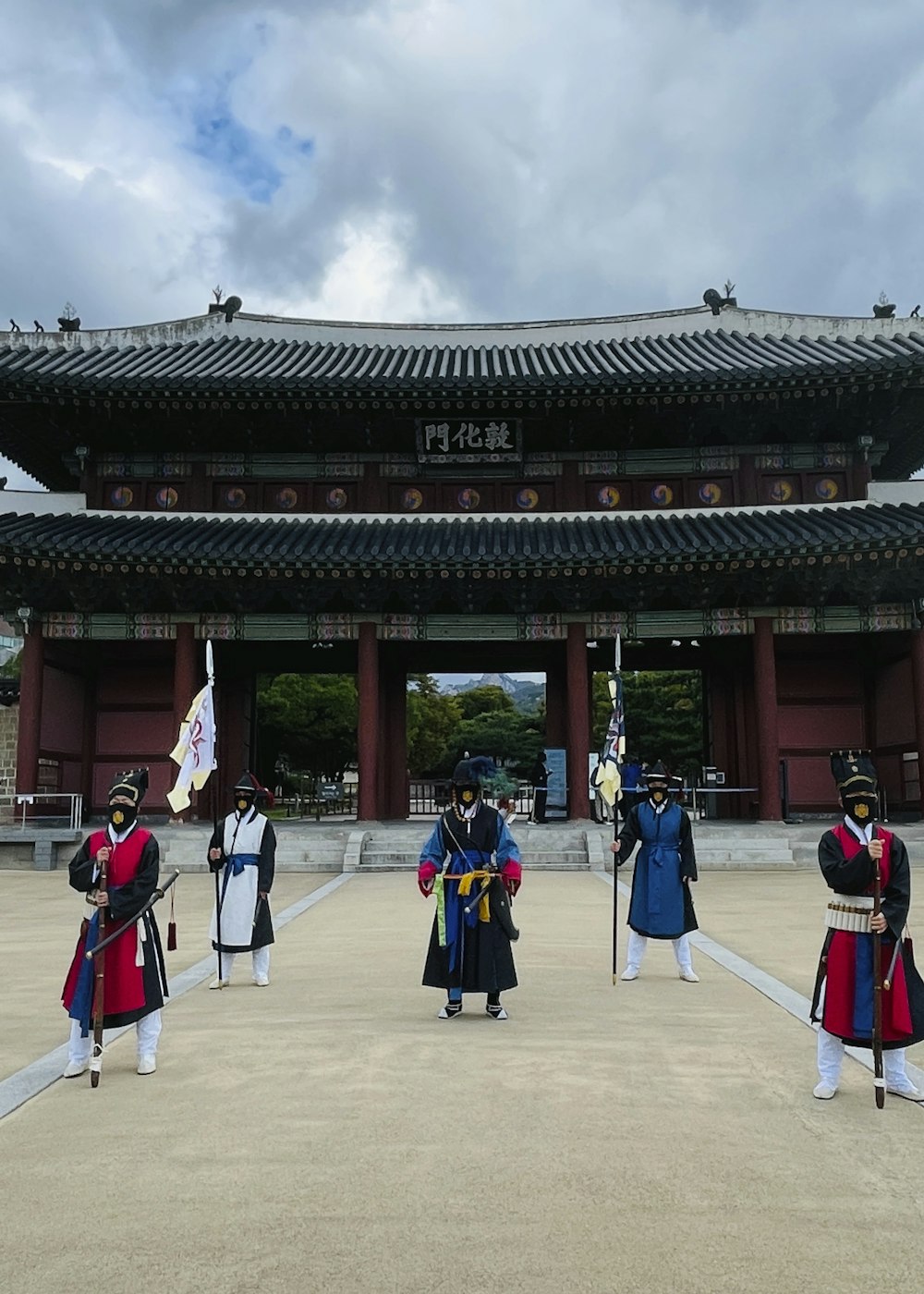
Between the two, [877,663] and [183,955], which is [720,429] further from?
[183,955]

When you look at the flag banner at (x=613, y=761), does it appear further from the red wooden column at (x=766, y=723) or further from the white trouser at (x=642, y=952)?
the red wooden column at (x=766, y=723)

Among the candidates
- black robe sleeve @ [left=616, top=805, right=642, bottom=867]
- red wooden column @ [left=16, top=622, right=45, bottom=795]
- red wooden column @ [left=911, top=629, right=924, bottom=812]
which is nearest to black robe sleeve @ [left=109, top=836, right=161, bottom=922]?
black robe sleeve @ [left=616, top=805, right=642, bottom=867]

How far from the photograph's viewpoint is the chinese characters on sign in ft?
65.1

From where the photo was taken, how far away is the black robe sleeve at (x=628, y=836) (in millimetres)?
8016

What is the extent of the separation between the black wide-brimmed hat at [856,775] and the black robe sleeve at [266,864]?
4.41 m

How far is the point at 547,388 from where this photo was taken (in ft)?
60.5

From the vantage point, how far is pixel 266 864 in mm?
7902

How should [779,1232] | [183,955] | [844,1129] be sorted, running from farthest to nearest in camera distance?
[183,955] < [844,1129] < [779,1232]

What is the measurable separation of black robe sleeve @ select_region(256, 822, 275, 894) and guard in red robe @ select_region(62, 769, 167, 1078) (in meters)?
2.22

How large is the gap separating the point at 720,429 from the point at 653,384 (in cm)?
233

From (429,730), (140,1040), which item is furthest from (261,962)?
(429,730)

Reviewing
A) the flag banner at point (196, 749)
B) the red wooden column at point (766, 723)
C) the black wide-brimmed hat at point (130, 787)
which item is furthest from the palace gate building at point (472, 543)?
the black wide-brimmed hat at point (130, 787)

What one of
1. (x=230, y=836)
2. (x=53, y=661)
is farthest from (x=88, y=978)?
(x=53, y=661)

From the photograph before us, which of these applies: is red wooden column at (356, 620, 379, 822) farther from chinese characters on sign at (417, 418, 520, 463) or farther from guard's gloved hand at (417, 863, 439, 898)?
guard's gloved hand at (417, 863, 439, 898)
